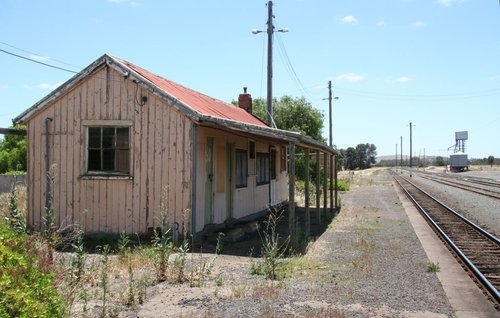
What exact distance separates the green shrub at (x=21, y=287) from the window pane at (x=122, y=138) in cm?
640

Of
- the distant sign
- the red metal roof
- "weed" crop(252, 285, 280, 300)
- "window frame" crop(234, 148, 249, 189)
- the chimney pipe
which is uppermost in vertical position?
the distant sign

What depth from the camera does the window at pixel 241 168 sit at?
14.0 m

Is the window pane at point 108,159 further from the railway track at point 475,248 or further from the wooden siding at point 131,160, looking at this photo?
the railway track at point 475,248

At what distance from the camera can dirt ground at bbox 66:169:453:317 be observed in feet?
19.2

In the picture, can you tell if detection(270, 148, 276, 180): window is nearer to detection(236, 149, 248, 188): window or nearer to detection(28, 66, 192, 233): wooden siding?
detection(236, 149, 248, 188): window

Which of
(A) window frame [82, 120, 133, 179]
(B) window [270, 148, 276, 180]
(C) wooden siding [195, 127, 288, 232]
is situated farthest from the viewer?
(B) window [270, 148, 276, 180]

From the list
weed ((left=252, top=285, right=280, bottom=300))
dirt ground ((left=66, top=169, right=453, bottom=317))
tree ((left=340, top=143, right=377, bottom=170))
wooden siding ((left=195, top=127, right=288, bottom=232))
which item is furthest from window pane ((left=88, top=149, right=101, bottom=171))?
tree ((left=340, top=143, right=377, bottom=170))

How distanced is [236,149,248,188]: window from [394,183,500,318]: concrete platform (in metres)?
4.98

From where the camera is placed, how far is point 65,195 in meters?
11.2

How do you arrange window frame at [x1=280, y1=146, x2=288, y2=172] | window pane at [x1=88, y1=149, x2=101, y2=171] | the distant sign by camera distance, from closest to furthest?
1. window pane at [x1=88, y1=149, x2=101, y2=171]
2. window frame at [x1=280, y1=146, x2=288, y2=172]
3. the distant sign

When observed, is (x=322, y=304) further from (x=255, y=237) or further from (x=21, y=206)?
(x=21, y=206)

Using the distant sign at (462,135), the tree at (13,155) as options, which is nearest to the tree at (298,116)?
the tree at (13,155)

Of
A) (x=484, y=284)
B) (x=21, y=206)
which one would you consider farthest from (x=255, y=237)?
(x=21, y=206)

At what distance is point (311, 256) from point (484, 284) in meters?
3.12
